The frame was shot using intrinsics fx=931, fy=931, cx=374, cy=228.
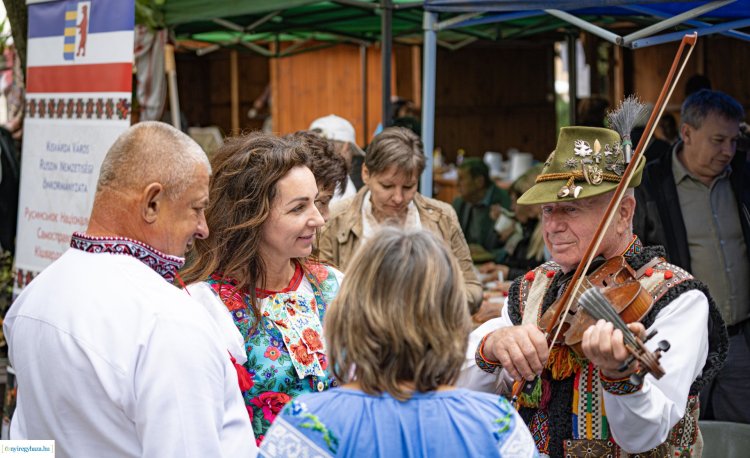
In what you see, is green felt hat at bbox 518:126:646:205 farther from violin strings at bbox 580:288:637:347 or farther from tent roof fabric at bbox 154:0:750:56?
tent roof fabric at bbox 154:0:750:56

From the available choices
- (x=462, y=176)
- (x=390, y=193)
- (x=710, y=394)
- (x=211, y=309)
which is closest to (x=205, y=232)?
(x=211, y=309)

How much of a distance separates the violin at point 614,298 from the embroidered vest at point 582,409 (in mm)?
48

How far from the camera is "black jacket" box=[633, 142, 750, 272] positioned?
4469 millimetres

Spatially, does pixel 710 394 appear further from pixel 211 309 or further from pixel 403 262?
pixel 403 262

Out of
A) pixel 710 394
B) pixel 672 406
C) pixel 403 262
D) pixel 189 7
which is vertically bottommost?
pixel 710 394

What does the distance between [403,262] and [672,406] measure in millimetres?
946

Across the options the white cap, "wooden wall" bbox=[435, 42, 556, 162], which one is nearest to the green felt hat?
the white cap

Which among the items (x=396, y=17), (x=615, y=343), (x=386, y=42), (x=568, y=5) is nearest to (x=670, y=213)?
(x=568, y=5)

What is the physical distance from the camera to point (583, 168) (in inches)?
101

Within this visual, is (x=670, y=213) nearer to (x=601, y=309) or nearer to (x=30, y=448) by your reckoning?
(x=601, y=309)

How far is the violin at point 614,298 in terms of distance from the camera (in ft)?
6.54

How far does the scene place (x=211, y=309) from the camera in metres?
2.54

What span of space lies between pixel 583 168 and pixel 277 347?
38.6 inches

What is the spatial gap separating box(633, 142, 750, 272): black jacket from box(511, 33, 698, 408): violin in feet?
6.69
